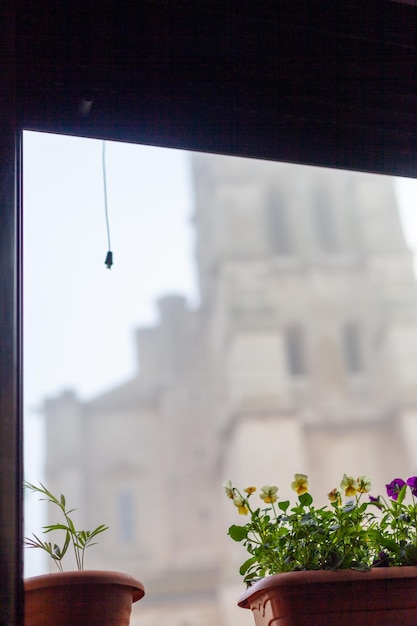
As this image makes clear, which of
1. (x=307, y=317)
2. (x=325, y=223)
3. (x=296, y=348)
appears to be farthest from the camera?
(x=325, y=223)

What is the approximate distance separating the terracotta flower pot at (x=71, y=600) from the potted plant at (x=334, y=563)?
10.0 inches

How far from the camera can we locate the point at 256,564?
169cm

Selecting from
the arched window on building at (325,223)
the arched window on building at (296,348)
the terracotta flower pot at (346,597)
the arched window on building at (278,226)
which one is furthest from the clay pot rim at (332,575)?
the arched window on building at (325,223)

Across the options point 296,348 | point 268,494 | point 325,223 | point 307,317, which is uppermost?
point 325,223

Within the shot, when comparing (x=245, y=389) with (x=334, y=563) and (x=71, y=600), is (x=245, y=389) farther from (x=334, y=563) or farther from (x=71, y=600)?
(x=71, y=600)

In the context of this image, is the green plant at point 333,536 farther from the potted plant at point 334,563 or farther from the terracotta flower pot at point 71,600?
the terracotta flower pot at point 71,600

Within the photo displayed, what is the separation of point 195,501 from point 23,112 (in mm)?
26725

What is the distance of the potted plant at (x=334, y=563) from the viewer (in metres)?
1.34

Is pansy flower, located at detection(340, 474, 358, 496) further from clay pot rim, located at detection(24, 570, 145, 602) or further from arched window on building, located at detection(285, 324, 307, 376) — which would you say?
arched window on building, located at detection(285, 324, 307, 376)

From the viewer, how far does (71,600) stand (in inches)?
51.6

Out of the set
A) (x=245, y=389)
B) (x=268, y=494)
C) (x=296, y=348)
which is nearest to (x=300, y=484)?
(x=268, y=494)

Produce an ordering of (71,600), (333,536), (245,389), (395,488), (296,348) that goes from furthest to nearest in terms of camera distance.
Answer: (296,348) → (245,389) → (395,488) → (333,536) → (71,600)

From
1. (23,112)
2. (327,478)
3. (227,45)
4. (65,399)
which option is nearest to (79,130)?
(23,112)

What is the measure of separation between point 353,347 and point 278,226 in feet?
15.2
